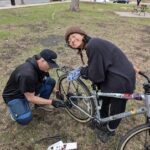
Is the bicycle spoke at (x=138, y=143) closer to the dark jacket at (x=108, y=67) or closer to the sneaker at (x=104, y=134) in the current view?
the sneaker at (x=104, y=134)

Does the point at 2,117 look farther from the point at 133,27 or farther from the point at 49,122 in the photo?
the point at 133,27

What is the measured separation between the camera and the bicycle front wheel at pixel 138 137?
3570 mm

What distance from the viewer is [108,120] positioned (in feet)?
14.0

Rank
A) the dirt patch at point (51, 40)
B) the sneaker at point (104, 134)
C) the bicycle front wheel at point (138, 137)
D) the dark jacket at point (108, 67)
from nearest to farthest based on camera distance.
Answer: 1. the bicycle front wheel at point (138, 137)
2. the dark jacket at point (108, 67)
3. the sneaker at point (104, 134)
4. the dirt patch at point (51, 40)

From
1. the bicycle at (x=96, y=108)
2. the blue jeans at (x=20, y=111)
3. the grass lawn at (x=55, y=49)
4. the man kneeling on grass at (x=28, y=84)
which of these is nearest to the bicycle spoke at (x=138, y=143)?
the bicycle at (x=96, y=108)

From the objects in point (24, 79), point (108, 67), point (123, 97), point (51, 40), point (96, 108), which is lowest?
point (51, 40)

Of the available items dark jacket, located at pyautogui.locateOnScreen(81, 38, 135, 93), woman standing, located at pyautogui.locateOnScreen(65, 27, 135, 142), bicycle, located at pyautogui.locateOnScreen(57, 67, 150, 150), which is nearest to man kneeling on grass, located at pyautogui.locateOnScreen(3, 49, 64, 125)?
bicycle, located at pyautogui.locateOnScreen(57, 67, 150, 150)

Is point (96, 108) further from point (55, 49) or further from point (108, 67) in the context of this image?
point (55, 49)

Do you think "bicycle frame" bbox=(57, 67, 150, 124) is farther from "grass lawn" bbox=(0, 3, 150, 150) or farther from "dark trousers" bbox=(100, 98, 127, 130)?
"grass lawn" bbox=(0, 3, 150, 150)

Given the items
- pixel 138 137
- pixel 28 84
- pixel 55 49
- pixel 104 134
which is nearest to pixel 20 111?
pixel 28 84

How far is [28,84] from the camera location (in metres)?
4.28

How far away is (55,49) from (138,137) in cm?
547

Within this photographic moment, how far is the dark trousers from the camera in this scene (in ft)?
14.1

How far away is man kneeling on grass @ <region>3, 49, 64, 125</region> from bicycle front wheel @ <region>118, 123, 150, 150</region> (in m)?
1.17
